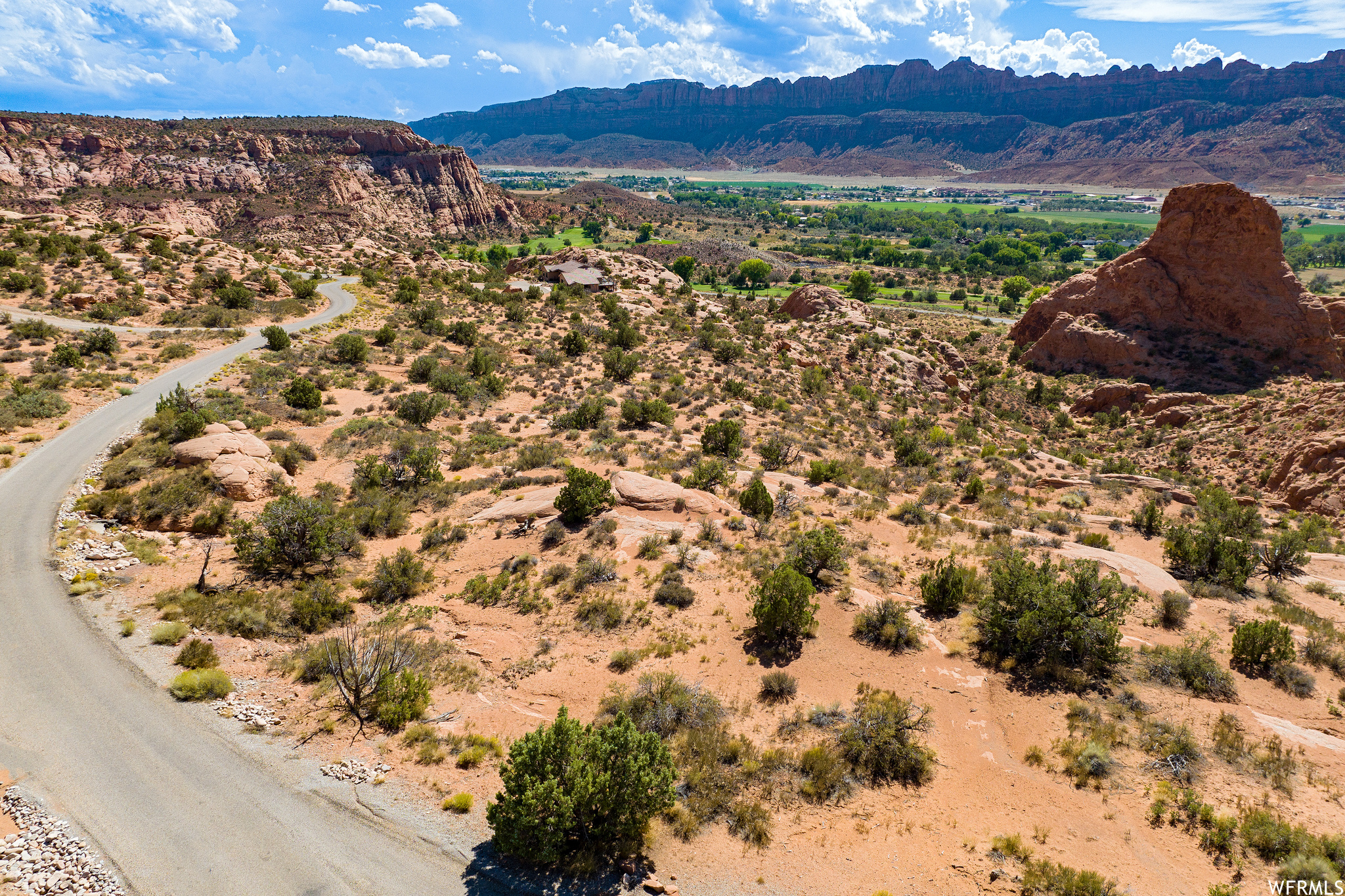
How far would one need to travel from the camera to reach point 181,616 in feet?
45.5

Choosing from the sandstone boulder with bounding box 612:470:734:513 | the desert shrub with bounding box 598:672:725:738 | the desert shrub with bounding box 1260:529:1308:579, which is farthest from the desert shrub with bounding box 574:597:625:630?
the desert shrub with bounding box 1260:529:1308:579

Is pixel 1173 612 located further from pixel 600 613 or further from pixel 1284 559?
pixel 600 613

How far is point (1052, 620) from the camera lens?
1350 cm

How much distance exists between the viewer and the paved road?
28.0 feet

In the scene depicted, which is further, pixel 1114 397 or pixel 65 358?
pixel 1114 397

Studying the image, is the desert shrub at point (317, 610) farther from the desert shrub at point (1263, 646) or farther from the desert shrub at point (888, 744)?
the desert shrub at point (1263, 646)

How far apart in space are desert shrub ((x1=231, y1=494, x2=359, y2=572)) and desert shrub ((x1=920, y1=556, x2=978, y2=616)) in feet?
55.9

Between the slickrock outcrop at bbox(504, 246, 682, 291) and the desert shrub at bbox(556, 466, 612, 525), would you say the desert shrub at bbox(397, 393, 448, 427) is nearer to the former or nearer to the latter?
the desert shrub at bbox(556, 466, 612, 525)

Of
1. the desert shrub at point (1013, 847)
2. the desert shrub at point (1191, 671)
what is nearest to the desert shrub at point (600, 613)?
the desert shrub at point (1013, 847)

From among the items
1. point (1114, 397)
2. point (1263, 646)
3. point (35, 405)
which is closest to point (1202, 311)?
point (1114, 397)

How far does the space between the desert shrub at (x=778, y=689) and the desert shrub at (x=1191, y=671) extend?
7968 mm

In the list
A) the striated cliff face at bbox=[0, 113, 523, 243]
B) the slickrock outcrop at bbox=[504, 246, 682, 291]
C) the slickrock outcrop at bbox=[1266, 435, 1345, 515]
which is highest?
the striated cliff face at bbox=[0, 113, 523, 243]

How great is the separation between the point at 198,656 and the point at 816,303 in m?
57.0

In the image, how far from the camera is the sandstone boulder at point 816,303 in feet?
193
